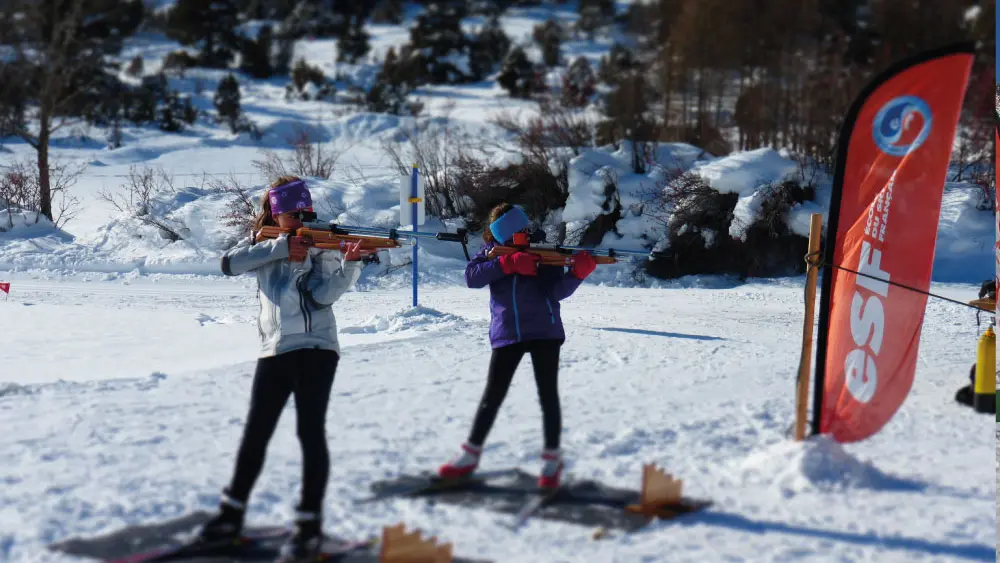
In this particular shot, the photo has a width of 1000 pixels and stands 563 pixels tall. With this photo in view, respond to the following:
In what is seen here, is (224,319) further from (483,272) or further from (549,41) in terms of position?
(549,41)

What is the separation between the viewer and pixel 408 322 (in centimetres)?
1051

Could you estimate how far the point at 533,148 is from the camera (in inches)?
777

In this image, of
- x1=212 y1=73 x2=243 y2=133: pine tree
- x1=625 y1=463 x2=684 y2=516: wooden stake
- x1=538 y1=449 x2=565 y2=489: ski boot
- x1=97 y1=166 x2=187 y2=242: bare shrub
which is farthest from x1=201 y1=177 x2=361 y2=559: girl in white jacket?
x1=212 y1=73 x2=243 y2=133: pine tree

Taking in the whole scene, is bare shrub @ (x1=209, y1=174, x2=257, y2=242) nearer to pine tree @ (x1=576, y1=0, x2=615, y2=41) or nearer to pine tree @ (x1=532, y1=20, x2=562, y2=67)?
pine tree @ (x1=532, y1=20, x2=562, y2=67)

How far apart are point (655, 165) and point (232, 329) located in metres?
10.3

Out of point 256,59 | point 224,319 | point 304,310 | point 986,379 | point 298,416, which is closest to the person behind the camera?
point 298,416

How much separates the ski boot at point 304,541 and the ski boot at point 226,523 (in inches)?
8.8

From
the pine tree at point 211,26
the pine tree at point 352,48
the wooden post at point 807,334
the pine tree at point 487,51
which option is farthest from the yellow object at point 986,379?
the pine tree at point 211,26

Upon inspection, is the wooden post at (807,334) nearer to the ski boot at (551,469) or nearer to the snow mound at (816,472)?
the snow mound at (816,472)

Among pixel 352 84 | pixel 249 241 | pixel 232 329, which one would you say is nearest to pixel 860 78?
pixel 352 84

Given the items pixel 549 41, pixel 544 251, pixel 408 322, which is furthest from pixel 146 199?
pixel 549 41

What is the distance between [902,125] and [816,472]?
1753 mm

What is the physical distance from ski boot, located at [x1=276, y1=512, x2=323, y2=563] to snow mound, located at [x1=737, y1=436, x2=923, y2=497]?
7.18 ft

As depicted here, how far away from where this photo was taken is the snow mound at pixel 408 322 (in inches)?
406
